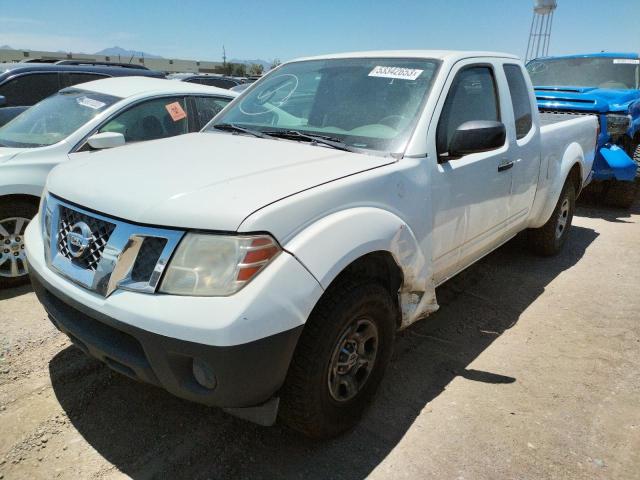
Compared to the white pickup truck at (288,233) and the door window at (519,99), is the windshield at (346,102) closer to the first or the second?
the white pickup truck at (288,233)

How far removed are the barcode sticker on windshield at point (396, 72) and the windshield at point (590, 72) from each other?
6.43 meters

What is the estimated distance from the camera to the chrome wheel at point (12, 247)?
407 cm

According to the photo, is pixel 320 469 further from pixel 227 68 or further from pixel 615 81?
pixel 227 68

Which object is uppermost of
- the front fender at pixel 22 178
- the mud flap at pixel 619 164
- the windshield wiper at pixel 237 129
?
the windshield wiper at pixel 237 129

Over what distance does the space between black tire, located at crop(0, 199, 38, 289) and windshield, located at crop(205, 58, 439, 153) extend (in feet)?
5.82

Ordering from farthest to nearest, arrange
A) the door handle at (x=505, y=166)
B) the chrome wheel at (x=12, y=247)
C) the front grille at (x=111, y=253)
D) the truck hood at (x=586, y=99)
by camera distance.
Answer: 1. the truck hood at (x=586, y=99)
2. the chrome wheel at (x=12, y=247)
3. the door handle at (x=505, y=166)
4. the front grille at (x=111, y=253)

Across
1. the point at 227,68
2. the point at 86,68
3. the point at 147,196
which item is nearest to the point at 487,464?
the point at 147,196

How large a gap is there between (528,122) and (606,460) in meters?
2.53

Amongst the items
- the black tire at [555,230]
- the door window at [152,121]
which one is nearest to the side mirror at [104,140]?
the door window at [152,121]

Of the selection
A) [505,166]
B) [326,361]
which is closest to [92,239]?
[326,361]

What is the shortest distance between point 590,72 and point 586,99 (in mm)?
1825

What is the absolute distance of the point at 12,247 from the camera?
4.12m

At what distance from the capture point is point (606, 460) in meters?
2.48

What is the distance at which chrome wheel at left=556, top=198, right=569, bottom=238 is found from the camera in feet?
16.8
